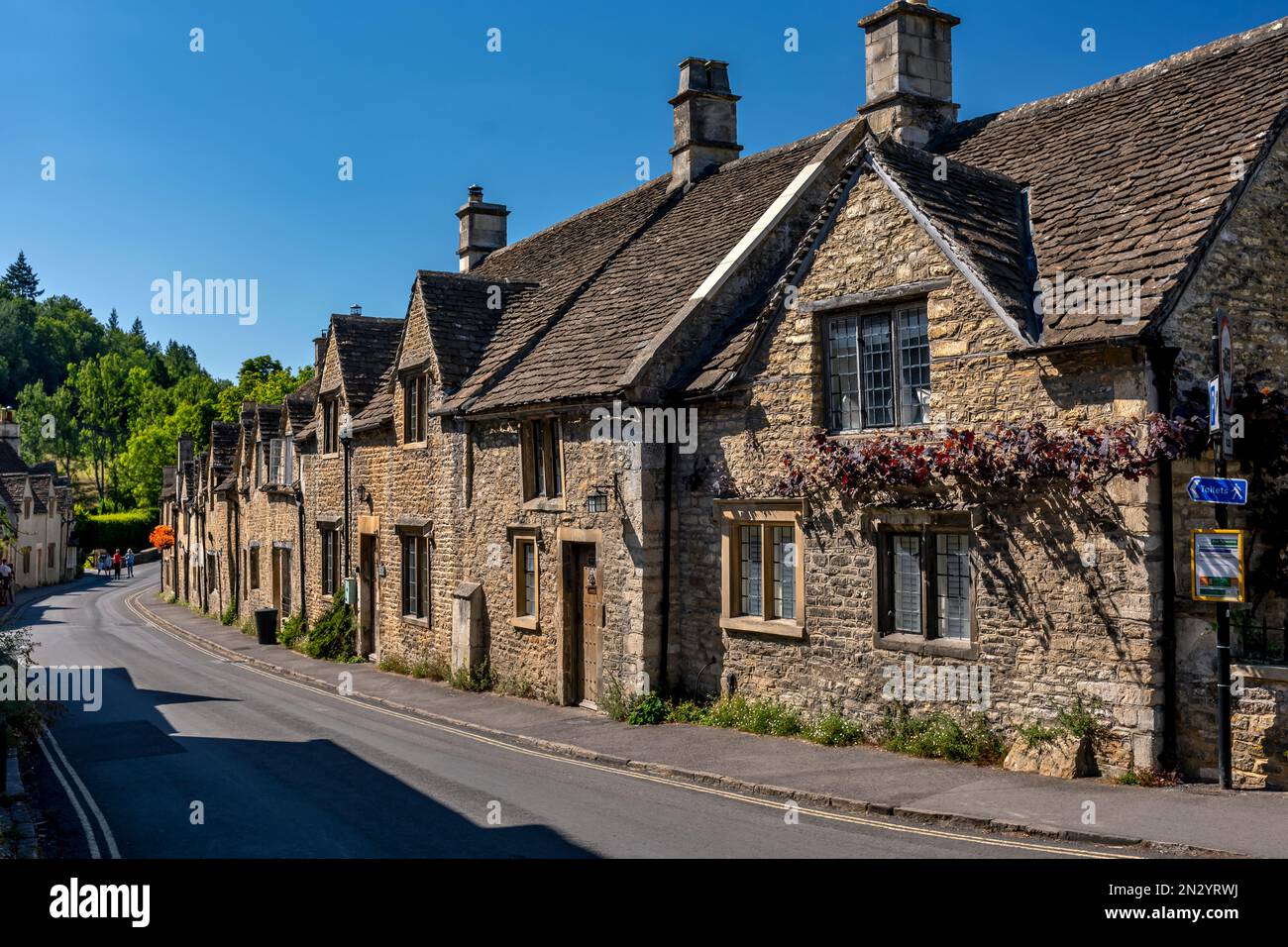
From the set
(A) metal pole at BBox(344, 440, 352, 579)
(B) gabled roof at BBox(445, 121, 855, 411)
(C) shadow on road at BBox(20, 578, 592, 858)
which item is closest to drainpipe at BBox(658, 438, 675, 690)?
(B) gabled roof at BBox(445, 121, 855, 411)

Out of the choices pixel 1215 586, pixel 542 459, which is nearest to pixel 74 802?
pixel 542 459

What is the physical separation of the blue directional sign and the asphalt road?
3627 millimetres

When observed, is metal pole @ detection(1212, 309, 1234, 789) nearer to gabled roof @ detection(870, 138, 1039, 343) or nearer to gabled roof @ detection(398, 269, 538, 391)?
gabled roof @ detection(870, 138, 1039, 343)

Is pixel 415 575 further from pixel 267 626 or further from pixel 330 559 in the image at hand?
pixel 267 626

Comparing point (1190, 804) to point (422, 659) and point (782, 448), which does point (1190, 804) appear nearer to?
point (782, 448)

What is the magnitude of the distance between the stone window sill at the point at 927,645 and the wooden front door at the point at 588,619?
5.24 meters

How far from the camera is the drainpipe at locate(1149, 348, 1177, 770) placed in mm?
10742

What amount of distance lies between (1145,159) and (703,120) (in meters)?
12.0

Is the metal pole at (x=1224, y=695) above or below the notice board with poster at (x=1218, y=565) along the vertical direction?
below

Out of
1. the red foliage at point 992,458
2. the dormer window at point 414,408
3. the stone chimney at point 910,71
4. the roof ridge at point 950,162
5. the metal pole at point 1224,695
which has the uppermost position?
the stone chimney at point 910,71

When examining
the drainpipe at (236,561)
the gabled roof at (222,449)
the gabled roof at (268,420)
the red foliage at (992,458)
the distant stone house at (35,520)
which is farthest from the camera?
the distant stone house at (35,520)

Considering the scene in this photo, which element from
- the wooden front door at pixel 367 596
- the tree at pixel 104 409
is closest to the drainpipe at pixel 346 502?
the wooden front door at pixel 367 596

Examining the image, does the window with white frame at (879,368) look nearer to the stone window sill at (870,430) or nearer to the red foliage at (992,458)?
the stone window sill at (870,430)

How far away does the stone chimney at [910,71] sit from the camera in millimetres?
18297
